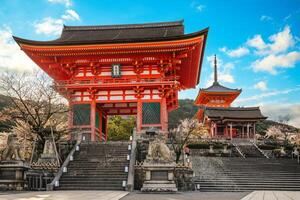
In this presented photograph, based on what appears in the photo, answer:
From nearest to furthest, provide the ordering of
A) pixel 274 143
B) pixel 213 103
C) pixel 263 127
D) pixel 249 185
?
pixel 249 185 < pixel 274 143 < pixel 213 103 < pixel 263 127

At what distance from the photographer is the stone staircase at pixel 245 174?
2033 cm

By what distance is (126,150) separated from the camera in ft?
77.9

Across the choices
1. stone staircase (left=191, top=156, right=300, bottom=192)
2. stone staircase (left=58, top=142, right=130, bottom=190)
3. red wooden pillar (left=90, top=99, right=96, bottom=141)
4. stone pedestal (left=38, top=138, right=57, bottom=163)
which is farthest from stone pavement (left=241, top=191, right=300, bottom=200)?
red wooden pillar (left=90, top=99, right=96, bottom=141)

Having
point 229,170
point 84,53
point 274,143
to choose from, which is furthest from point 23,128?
point 274,143

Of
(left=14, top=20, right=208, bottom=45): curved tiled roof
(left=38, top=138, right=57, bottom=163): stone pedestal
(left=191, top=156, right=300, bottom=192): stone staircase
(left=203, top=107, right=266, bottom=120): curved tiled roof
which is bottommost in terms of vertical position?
(left=191, top=156, right=300, bottom=192): stone staircase

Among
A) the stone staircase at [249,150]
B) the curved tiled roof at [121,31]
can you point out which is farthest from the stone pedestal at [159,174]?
the stone staircase at [249,150]

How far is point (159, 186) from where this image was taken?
16.8 meters

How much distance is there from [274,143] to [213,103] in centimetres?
2513

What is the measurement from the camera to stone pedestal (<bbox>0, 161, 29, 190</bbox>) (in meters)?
16.7

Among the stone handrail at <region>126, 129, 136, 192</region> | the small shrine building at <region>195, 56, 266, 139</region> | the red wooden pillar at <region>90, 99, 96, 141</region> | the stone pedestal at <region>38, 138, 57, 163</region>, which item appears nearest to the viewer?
the stone handrail at <region>126, 129, 136, 192</region>

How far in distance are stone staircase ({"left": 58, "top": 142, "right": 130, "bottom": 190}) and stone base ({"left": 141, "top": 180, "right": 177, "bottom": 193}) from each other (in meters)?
1.77

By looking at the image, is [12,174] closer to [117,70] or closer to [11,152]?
[11,152]

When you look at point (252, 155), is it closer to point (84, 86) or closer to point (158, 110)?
point (158, 110)

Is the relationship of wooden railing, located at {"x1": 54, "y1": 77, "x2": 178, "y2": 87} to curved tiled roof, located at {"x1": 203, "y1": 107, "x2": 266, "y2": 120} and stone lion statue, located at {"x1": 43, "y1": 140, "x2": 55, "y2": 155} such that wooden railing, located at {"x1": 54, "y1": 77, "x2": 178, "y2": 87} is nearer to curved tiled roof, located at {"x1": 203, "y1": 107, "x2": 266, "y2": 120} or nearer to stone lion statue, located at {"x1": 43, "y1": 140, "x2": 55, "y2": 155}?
stone lion statue, located at {"x1": 43, "y1": 140, "x2": 55, "y2": 155}
